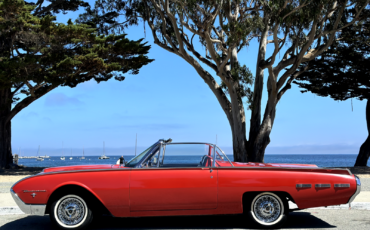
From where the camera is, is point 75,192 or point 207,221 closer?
point 75,192

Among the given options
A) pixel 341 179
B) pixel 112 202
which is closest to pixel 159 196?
pixel 112 202

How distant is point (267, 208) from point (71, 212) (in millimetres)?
2990

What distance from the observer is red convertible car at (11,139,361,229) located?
19.3 ft

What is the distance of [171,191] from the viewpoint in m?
5.90

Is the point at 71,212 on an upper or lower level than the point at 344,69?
lower

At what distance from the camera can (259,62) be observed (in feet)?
62.3

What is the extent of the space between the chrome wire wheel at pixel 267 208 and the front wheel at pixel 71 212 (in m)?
2.52

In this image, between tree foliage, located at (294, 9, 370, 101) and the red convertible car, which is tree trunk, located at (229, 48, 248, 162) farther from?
the red convertible car

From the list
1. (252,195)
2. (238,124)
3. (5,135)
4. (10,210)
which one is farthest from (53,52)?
(252,195)

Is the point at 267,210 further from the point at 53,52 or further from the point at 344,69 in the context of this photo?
the point at 344,69

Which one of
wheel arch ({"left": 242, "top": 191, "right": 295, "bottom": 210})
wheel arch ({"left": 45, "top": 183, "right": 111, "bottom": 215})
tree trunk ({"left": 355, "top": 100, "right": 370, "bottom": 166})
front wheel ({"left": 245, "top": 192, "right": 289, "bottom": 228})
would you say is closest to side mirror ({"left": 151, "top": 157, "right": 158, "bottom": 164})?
wheel arch ({"left": 45, "top": 183, "right": 111, "bottom": 215})

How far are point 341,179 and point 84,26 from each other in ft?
64.4

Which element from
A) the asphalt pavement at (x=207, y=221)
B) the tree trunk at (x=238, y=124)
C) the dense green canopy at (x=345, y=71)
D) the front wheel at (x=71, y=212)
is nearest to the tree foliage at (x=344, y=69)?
the dense green canopy at (x=345, y=71)

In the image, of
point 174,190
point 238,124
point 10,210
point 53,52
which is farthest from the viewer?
point 53,52
